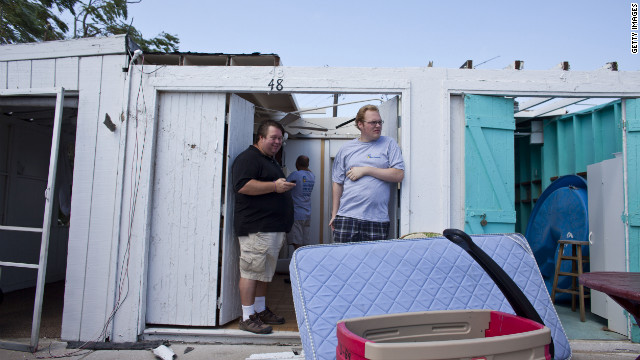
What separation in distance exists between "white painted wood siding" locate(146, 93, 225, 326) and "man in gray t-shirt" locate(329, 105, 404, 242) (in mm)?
1178

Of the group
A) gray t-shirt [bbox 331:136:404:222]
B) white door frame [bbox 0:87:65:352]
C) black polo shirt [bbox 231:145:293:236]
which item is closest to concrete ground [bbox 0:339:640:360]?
white door frame [bbox 0:87:65:352]

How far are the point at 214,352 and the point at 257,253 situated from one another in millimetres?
891

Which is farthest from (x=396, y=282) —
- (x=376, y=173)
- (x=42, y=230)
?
(x=42, y=230)

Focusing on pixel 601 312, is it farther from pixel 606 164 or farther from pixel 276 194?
pixel 276 194

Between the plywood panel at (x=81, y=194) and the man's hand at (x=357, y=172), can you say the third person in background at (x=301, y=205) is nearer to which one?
the man's hand at (x=357, y=172)

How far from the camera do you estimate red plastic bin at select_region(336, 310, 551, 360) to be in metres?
0.98

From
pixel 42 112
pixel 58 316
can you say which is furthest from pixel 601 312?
pixel 42 112

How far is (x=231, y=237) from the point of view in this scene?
3.59 metres

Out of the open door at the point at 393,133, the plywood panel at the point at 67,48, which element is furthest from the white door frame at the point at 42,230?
the open door at the point at 393,133

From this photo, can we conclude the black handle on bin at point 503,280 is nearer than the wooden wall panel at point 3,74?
Yes

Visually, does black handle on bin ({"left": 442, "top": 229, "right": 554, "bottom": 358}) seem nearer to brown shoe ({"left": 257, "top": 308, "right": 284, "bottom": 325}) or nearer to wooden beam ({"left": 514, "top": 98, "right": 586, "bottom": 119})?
brown shoe ({"left": 257, "top": 308, "right": 284, "bottom": 325})

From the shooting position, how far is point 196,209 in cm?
347

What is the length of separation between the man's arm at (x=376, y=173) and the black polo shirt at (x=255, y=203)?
29.7 inches

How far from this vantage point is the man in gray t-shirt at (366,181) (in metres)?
3.20
